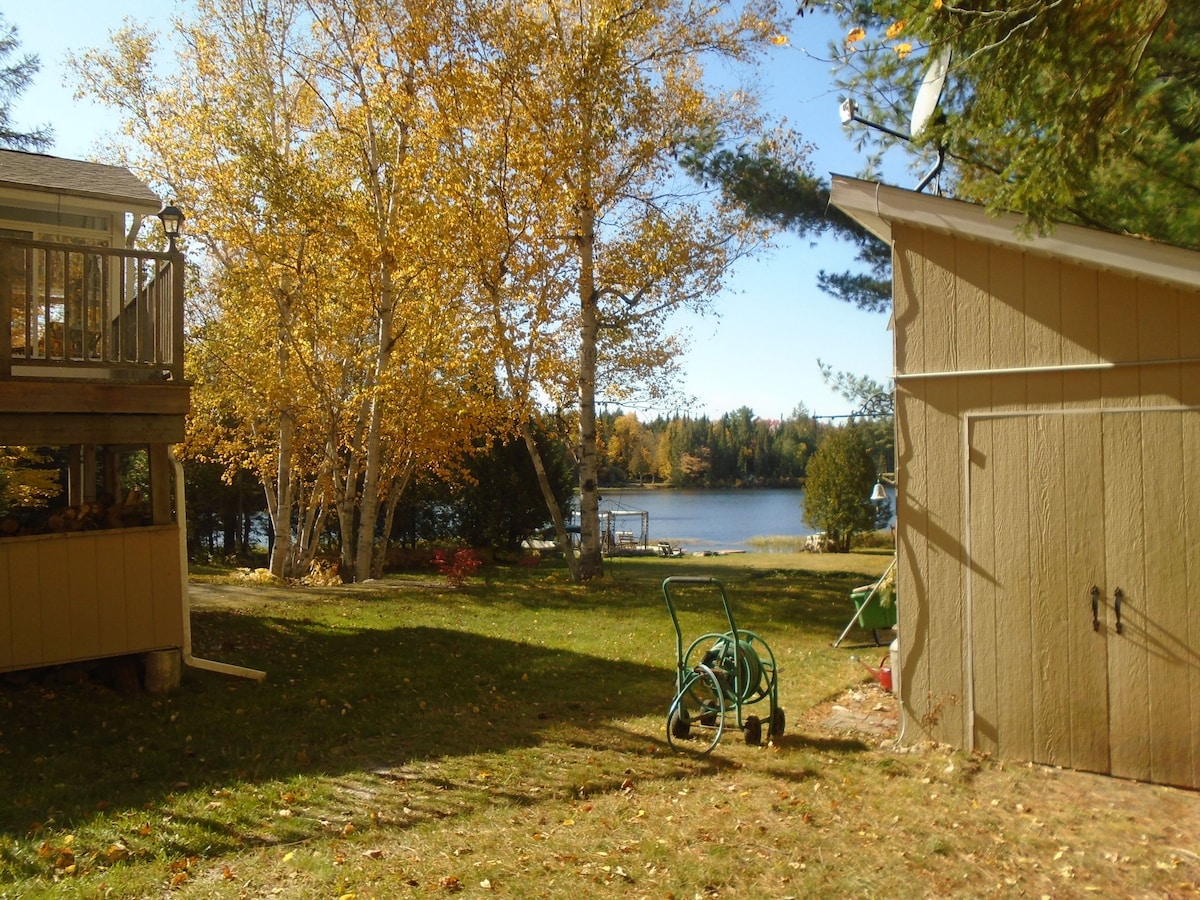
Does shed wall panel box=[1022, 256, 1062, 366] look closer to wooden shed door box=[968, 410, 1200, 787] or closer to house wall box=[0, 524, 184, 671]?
A: wooden shed door box=[968, 410, 1200, 787]

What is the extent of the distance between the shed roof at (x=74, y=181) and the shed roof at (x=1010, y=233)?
6751 mm

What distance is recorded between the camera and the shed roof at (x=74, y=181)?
28.5 ft

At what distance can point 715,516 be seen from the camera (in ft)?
201

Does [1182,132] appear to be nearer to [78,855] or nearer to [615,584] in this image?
[78,855]

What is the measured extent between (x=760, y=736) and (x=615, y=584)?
8.65 m

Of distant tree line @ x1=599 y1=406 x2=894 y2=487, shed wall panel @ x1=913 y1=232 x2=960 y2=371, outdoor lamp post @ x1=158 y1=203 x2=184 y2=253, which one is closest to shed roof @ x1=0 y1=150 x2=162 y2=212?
Answer: outdoor lamp post @ x1=158 y1=203 x2=184 y2=253

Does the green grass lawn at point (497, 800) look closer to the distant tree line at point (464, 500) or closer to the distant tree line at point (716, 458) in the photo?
the distant tree line at point (464, 500)

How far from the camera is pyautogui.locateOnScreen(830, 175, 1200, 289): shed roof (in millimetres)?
5191

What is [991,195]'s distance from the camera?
5836mm

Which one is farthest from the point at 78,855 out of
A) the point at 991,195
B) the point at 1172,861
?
the point at 991,195

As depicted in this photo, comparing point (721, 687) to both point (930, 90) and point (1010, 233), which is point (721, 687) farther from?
point (930, 90)

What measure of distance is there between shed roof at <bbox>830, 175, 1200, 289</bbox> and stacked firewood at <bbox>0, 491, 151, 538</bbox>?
6.18 m

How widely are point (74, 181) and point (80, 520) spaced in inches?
150

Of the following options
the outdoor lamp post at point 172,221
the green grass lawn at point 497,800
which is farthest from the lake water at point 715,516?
the outdoor lamp post at point 172,221
